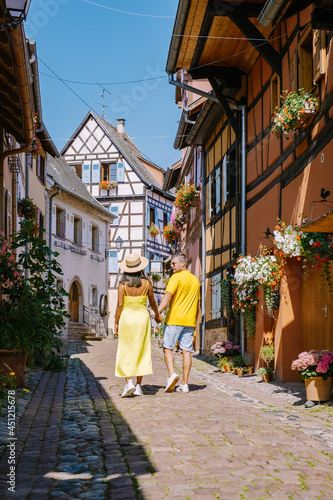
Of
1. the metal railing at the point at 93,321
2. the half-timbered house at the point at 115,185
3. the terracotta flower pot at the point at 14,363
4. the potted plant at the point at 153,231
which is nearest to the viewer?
the terracotta flower pot at the point at 14,363

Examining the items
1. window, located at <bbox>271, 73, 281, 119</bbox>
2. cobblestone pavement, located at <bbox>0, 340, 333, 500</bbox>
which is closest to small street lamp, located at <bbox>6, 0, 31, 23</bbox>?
cobblestone pavement, located at <bbox>0, 340, 333, 500</bbox>

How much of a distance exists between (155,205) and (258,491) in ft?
123

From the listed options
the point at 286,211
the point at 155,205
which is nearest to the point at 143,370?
the point at 286,211

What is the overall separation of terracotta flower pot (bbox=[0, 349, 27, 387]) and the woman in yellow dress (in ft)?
4.57

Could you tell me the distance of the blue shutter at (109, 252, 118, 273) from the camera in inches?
1548

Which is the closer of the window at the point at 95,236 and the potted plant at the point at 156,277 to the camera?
the window at the point at 95,236

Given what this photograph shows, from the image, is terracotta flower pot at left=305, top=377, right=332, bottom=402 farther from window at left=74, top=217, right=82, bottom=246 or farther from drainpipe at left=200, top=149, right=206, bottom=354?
window at left=74, top=217, right=82, bottom=246

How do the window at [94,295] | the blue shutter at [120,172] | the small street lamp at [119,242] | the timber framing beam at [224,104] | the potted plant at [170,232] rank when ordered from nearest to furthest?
the timber framing beam at [224,104]
the potted plant at [170,232]
the window at [94,295]
the small street lamp at [119,242]
the blue shutter at [120,172]

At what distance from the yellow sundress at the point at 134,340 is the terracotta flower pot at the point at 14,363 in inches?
54.8

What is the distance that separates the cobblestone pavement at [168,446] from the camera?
4027 mm

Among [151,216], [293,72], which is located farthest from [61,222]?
[293,72]

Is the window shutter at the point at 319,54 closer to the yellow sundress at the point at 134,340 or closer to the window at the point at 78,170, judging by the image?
the yellow sundress at the point at 134,340

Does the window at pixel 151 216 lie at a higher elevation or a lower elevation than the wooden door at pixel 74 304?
higher

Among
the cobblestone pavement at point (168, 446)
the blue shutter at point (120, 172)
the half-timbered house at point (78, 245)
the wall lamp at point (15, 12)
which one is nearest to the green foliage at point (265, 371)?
the cobblestone pavement at point (168, 446)
